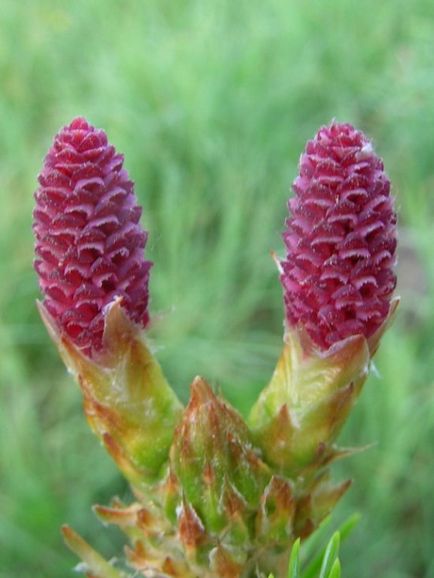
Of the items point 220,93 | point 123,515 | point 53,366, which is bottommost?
point 123,515

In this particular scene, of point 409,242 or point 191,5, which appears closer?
point 409,242

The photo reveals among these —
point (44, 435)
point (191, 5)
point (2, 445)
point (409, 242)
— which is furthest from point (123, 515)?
point (191, 5)

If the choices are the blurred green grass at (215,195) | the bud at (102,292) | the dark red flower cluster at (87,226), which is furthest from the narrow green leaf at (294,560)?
the blurred green grass at (215,195)

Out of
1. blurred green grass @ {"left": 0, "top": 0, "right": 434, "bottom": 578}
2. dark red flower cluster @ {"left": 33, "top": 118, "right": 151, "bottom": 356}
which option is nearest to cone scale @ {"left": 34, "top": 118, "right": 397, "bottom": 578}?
dark red flower cluster @ {"left": 33, "top": 118, "right": 151, "bottom": 356}

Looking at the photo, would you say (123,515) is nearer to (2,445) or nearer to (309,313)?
(309,313)

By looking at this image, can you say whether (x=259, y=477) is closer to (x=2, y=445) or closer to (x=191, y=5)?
(x=2, y=445)

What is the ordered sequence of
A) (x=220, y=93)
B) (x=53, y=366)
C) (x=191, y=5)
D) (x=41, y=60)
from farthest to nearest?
(x=191, y=5), (x=41, y=60), (x=220, y=93), (x=53, y=366)

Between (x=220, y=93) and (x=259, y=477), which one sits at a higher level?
(x=220, y=93)

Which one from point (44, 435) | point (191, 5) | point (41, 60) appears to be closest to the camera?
point (44, 435)

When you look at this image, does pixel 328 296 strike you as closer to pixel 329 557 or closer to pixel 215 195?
pixel 329 557
